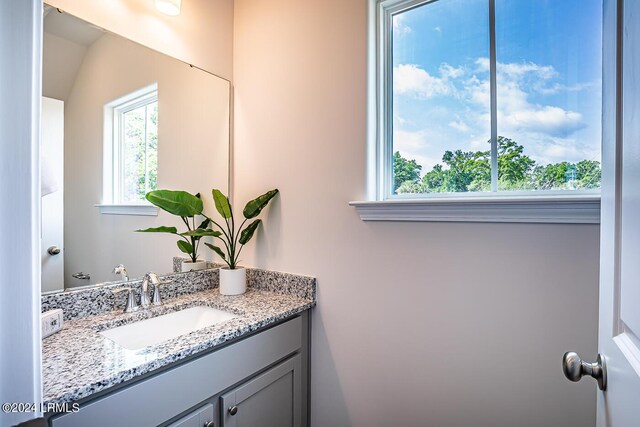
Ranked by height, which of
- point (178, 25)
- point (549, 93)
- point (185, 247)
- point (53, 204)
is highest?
point (178, 25)

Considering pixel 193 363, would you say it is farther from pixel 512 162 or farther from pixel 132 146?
pixel 512 162

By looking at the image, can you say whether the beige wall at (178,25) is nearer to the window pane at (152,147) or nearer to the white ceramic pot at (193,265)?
the window pane at (152,147)

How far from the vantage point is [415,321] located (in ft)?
4.10

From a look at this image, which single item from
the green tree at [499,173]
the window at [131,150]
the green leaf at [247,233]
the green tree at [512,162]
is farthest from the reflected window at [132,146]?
the green tree at [512,162]

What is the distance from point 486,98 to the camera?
119 centimetres

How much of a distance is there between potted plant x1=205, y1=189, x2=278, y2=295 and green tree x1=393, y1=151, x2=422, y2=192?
0.63m

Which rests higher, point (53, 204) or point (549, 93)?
point (549, 93)

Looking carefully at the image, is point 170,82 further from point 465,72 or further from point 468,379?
point 468,379

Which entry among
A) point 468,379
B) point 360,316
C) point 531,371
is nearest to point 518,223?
point 531,371

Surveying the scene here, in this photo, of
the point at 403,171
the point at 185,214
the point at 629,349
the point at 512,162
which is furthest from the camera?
the point at 185,214

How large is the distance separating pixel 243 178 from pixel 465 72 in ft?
4.00

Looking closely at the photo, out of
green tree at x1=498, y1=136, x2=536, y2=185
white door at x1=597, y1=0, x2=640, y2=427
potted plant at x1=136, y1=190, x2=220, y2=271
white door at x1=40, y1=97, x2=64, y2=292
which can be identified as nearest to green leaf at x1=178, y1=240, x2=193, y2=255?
potted plant at x1=136, y1=190, x2=220, y2=271

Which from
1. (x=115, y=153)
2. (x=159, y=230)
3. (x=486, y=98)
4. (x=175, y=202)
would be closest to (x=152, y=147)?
(x=115, y=153)

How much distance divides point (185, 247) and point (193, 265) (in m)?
0.11
